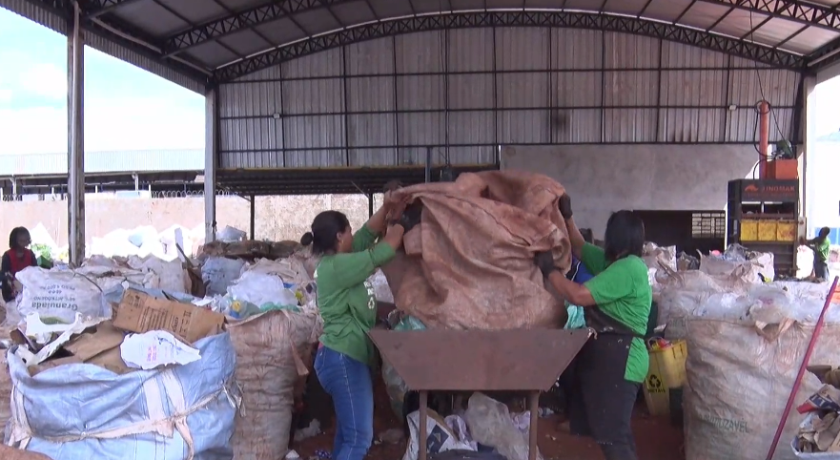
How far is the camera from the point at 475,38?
15.0 m

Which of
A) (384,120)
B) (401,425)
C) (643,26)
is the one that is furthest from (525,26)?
(401,425)

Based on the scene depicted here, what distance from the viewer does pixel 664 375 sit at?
4.07m

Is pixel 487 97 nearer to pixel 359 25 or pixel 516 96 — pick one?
pixel 516 96

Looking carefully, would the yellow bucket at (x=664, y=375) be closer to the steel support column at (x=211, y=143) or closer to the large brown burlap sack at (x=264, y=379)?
the large brown burlap sack at (x=264, y=379)

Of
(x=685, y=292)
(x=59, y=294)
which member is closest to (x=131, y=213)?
(x=59, y=294)

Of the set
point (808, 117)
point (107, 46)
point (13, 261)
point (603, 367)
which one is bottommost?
point (603, 367)

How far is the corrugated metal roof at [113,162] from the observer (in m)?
22.3

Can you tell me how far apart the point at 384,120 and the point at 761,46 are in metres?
8.62

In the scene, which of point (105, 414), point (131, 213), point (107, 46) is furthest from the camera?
point (131, 213)

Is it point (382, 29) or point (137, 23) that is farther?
point (382, 29)

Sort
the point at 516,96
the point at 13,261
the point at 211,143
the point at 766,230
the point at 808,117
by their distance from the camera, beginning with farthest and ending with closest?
1. the point at 211,143
2. the point at 516,96
3. the point at 808,117
4. the point at 766,230
5. the point at 13,261

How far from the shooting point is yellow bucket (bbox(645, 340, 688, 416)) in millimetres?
4012

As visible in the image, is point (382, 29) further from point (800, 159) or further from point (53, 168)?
point (53, 168)

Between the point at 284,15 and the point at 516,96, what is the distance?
5.65 meters
